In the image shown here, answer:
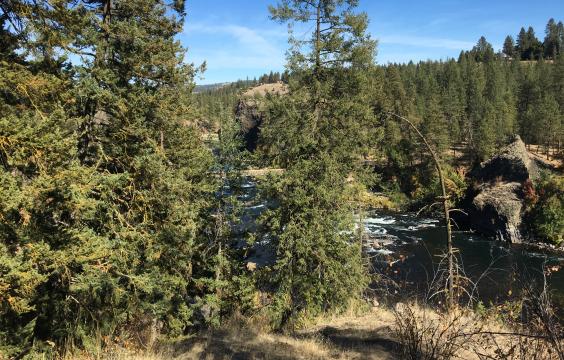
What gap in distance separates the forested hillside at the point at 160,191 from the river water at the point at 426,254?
78.5 inches

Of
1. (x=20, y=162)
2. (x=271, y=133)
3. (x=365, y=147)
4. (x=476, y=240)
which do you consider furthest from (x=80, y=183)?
(x=476, y=240)

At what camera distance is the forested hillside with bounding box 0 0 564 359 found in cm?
706

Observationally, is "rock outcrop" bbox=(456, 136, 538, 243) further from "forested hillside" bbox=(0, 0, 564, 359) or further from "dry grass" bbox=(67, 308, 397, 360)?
"dry grass" bbox=(67, 308, 397, 360)

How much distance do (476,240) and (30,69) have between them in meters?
38.5

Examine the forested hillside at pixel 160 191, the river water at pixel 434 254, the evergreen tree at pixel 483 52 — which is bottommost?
the river water at pixel 434 254

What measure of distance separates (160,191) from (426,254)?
2529cm

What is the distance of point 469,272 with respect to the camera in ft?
89.5

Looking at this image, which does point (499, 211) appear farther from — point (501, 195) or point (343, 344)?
point (343, 344)

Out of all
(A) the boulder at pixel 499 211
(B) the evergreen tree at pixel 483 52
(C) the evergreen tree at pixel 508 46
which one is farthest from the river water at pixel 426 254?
(C) the evergreen tree at pixel 508 46

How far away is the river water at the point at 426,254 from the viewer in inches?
903

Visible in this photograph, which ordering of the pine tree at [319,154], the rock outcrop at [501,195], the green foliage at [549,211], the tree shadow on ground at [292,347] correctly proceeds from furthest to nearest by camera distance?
the rock outcrop at [501,195], the green foliage at [549,211], the pine tree at [319,154], the tree shadow on ground at [292,347]

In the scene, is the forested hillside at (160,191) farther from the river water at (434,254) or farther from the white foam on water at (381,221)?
the white foam on water at (381,221)

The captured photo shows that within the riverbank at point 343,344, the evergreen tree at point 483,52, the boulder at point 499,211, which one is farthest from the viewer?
the evergreen tree at point 483,52

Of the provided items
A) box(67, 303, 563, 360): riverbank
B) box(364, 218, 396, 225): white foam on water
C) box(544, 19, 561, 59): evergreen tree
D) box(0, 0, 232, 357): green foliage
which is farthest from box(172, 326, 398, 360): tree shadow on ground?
box(544, 19, 561, 59): evergreen tree
